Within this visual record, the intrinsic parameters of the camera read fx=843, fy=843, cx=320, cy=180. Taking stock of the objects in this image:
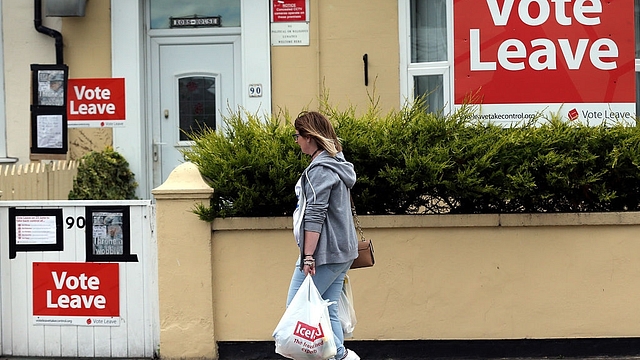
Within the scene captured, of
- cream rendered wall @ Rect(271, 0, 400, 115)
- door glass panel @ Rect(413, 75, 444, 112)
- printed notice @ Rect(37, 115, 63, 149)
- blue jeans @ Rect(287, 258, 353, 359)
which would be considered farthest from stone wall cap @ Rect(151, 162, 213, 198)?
door glass panel @ Rect(413, 75, 444, 112)

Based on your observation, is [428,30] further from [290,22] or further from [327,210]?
[327,210]

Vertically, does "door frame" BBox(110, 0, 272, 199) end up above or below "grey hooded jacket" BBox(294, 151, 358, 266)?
above

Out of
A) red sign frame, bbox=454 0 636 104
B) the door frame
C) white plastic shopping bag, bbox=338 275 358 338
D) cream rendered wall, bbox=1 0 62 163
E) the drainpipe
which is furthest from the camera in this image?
cream rendered wall, bbox=1 0 62 163

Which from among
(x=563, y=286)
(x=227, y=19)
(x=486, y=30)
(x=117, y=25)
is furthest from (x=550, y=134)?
(x=117, y=25)

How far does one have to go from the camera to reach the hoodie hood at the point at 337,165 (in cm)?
518

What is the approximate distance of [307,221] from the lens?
16.7 feet

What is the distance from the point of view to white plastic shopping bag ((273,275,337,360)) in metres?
5.05

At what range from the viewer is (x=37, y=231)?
21.4ft

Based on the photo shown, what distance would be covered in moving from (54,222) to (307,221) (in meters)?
2.43

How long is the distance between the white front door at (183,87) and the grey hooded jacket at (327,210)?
4.33m

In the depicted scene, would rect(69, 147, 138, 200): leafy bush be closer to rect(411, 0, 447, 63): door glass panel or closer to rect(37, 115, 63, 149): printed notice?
rect(37, 115, 63, 149): printed notice

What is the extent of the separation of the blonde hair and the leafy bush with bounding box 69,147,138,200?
4206mm

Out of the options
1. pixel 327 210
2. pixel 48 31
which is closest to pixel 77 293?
pixel 327 210

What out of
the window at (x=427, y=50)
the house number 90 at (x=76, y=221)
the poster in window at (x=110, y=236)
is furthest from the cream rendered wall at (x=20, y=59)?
the window at (x=427, y=50)
